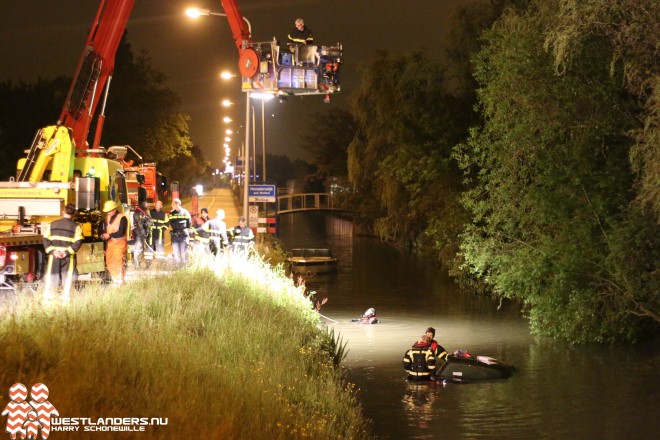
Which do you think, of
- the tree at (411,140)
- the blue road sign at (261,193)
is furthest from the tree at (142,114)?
the blue road sign at (261,193)

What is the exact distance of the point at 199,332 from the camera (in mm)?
14281

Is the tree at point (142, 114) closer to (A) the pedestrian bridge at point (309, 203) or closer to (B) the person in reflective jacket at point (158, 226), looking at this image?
(A) the pedestrian bridge at point (309, 203)

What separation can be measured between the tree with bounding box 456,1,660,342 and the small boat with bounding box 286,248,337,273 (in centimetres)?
1668

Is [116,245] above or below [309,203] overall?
below

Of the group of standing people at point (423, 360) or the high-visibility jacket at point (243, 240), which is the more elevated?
the high-visibility jacket at point (243, 240)

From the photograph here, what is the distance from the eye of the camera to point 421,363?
19312mm

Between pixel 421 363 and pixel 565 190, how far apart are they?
6.27 metres

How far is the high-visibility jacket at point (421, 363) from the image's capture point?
63.4 ft

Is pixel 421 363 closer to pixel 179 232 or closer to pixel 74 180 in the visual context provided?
pixel 74 180

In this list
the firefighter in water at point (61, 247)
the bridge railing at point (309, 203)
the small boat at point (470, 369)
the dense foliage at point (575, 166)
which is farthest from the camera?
the bridge railing at point (309, 203)

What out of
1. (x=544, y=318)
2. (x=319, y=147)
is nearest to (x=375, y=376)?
(x=544, y=318)

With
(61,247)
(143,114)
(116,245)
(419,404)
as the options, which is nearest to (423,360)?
(419,404)

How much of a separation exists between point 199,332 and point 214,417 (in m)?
4.39

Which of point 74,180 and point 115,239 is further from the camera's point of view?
point 74,180
